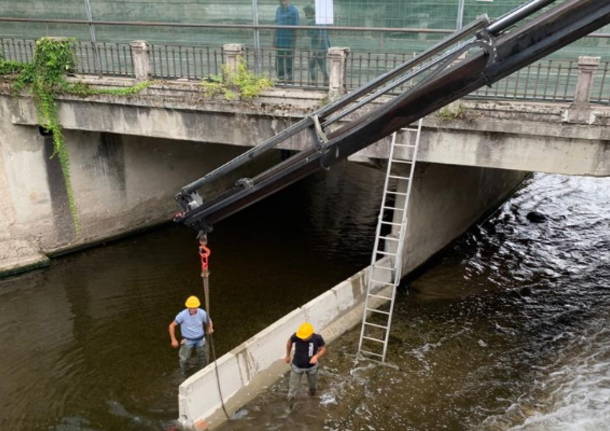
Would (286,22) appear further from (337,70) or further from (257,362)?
(257,362)

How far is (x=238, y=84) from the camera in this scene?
451 inches

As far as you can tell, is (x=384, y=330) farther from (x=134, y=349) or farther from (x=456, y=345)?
(x=134, y=349)

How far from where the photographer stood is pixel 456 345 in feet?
35.1

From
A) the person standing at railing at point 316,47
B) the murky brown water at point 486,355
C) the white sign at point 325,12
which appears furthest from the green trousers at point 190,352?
the white sign at point 325,12

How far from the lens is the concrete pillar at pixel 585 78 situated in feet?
30.3

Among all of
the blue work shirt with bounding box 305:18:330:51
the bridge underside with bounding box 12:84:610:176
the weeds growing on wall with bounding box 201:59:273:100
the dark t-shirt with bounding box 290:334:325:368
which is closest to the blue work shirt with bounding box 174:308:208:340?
the dark t-shirt with bounding box 290:334:325:368

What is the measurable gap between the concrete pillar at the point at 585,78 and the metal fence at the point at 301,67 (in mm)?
262

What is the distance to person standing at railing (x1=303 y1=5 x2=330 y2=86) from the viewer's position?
1156 centimetres

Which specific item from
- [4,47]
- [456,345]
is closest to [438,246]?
[456,345]

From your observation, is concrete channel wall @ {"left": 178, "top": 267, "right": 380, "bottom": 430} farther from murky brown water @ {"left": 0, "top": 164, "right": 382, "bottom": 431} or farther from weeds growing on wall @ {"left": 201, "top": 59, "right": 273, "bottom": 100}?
weeds growing on wall @ {"left": 201, "top": 59, "right": 273, "bottom": 100}

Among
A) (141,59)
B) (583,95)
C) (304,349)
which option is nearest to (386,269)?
(304,349)

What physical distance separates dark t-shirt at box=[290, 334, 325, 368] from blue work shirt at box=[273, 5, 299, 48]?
667cm

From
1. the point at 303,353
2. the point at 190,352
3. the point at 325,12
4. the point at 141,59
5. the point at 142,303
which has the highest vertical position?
the point at 325,12

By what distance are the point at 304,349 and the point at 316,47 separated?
669 cm
